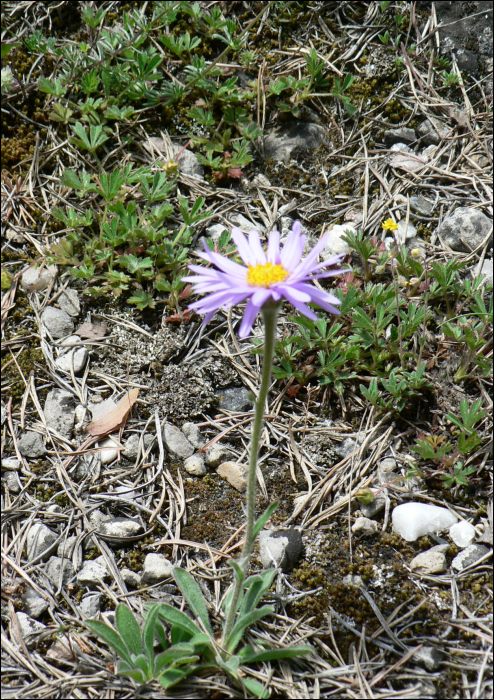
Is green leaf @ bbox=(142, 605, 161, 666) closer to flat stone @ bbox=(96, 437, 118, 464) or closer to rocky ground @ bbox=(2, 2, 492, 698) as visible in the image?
rocky ground @ bbox=(2, 2, 492, 698)

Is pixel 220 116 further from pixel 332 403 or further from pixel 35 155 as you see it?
pixel 332 403

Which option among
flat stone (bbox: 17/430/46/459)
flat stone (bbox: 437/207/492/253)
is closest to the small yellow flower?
flat stone (bbox: 437/207/492/253)

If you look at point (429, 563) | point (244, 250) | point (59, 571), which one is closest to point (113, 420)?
point (59, 571)

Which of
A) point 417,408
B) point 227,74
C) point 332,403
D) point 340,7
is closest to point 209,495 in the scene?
point 332,403

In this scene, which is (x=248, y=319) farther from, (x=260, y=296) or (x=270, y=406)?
(x=270, y=406)

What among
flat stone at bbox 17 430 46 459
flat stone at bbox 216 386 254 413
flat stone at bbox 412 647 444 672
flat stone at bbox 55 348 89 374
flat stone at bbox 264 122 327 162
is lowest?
flat stone at bbox 412 647 444 672

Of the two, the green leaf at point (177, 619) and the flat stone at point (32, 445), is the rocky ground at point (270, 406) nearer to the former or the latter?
the flat stone at point (32, 445)
